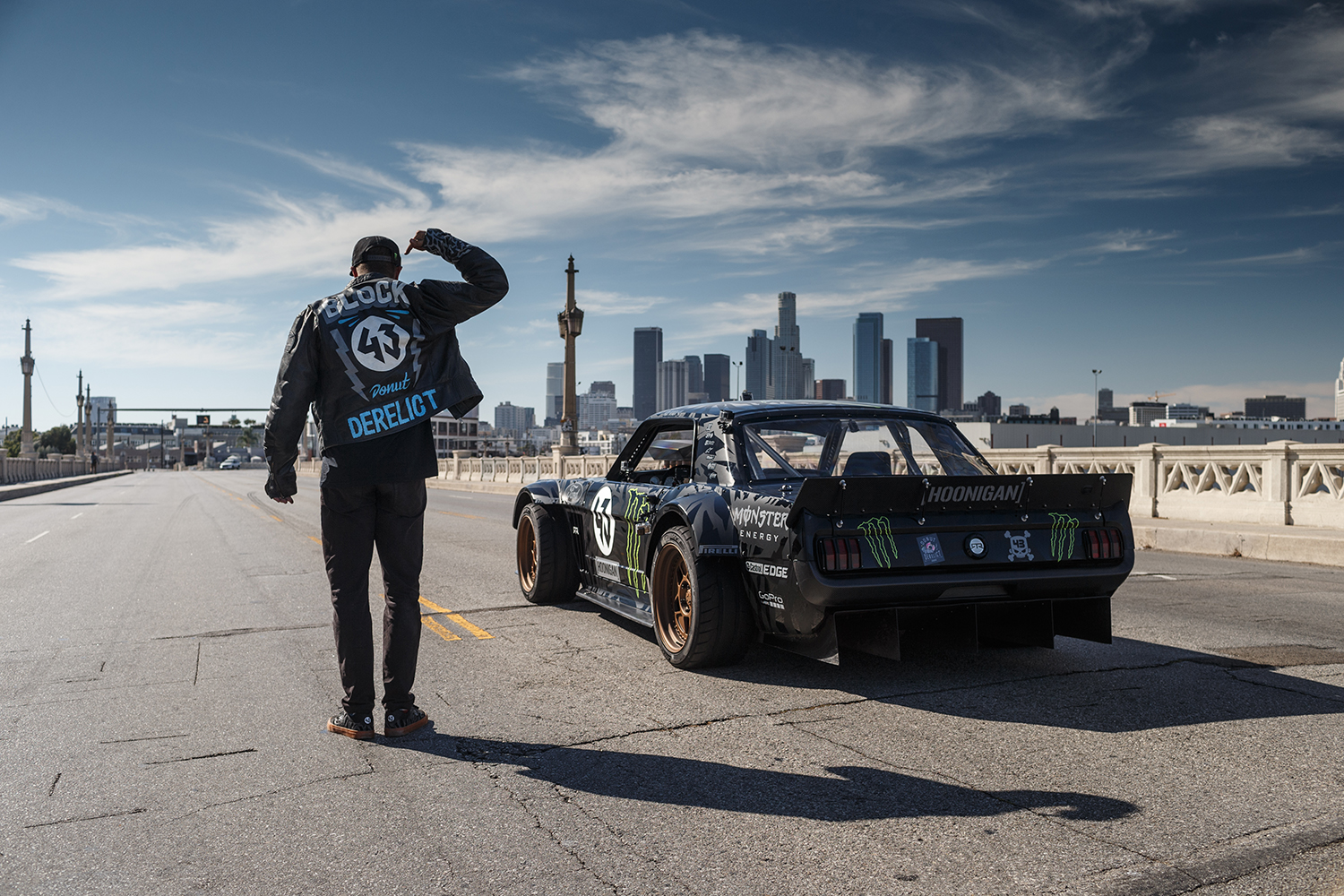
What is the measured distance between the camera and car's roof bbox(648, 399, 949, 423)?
5.82m

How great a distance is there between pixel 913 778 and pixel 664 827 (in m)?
1.06

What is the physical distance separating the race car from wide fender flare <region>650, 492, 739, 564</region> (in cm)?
1

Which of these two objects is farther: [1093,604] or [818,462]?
[818,462]

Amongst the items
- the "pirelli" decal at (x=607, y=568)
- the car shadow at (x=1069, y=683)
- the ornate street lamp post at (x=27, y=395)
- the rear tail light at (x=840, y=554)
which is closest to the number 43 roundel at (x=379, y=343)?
the rear tail light at (x=840, y=554)

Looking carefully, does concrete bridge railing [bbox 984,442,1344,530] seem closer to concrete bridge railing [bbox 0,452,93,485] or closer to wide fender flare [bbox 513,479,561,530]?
wide fender flare [bbox 513,479,561,530]

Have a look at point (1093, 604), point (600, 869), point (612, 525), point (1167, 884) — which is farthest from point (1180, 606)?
point (600, 869)

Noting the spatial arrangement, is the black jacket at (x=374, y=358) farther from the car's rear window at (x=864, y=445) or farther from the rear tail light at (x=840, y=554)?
the car's rear window at (x=864, y=445)

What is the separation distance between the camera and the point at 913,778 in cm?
371

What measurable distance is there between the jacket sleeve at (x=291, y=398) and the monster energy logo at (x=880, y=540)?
2689 mm

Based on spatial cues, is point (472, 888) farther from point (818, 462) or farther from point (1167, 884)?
point (818, 462)

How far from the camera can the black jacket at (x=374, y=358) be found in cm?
421

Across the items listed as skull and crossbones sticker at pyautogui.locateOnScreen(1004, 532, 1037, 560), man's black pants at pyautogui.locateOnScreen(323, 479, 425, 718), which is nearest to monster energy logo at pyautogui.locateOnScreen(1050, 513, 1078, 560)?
skull and crossbones sticker at pyautogui.locateOnScreen(1004, 532, 1037, 560)

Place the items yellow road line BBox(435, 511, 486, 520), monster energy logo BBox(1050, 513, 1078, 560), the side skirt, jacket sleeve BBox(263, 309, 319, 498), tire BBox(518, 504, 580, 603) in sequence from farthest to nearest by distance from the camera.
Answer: yellow road line BBox(435, 511, 486, 520), tire BBox(518, 504, 580, 603), the side skirt, monster energy logo BBox(1050, 513, 1078, 560), jacket sleeve BBox(263, 309, 319, 498)

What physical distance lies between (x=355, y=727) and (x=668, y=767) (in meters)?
1.49
